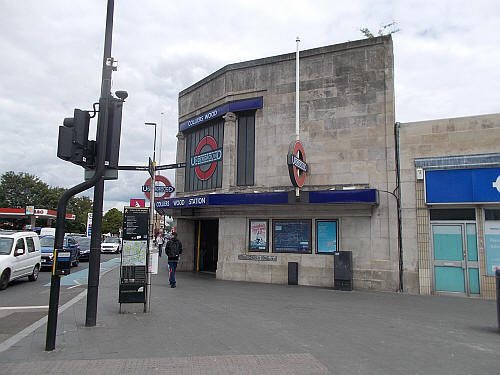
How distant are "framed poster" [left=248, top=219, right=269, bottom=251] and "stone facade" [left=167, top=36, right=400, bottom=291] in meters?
0.23

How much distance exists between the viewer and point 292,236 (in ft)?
46.0

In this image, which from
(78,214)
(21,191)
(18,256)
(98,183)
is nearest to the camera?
(98,183)

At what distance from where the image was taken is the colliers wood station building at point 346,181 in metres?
11.6

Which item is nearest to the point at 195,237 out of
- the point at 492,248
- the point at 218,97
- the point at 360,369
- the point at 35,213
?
the point at 218,97

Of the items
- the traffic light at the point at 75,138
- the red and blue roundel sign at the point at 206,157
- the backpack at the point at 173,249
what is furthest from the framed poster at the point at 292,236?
the traffic light at the point at 75,138

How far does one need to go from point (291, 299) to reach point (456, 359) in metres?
5.36

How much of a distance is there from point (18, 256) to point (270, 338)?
34.4 feet

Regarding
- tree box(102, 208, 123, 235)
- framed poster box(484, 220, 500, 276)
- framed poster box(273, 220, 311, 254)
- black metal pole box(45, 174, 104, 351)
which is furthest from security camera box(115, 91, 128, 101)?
tree box(102, 208, 123, 235)

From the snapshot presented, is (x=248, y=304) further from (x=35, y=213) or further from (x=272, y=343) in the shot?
(x=35, y=213)

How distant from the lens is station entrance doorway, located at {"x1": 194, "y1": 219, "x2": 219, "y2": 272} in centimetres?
1817

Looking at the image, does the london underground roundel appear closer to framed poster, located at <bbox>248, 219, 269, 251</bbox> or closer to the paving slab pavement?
framed poster, located at <bbox>248, 219, 269, 251</bbox>

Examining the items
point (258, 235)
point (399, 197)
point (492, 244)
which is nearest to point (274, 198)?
point (258, 235)

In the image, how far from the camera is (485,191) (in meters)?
11.3

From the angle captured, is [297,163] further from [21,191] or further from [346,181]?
[21,191]
